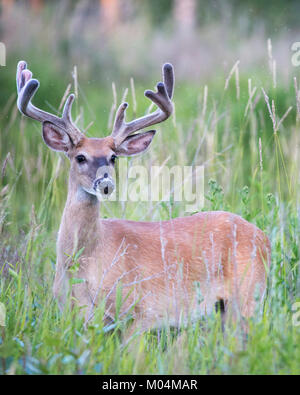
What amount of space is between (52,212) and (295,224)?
1923 mm

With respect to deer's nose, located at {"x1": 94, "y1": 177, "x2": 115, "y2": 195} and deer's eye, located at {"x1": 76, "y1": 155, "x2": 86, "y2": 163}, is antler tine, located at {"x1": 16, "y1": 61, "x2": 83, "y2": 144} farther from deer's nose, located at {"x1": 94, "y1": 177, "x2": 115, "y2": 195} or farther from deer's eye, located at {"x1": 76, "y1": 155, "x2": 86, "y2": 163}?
deer's nose, located at {"x1": 94, "y1": 177, "x2": 115, "y2": 195}

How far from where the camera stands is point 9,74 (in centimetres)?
1005

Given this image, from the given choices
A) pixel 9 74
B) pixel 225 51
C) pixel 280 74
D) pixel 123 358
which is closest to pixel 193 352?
pixel 123 358

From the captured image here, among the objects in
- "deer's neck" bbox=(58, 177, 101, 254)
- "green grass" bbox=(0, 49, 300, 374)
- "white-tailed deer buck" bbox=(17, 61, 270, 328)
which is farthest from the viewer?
"deer's neck" bbox=(58, 177, 101, 254)

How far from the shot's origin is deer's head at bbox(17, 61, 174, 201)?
4.59 m

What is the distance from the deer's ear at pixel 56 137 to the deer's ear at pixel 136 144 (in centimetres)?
41

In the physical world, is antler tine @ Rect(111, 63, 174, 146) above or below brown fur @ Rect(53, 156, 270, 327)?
above

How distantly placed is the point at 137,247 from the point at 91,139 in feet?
2.56

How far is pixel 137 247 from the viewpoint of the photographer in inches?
190

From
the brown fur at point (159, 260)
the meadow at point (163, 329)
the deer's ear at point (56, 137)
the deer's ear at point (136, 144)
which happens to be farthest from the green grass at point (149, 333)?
the deer's ear at point (136, 144)

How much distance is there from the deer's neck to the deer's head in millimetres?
83

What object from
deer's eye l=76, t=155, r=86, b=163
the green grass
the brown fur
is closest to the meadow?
the green grass

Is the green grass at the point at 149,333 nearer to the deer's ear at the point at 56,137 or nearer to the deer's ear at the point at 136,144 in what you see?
the deer's ear at the point at 56,137

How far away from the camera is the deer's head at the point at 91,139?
181 inches
